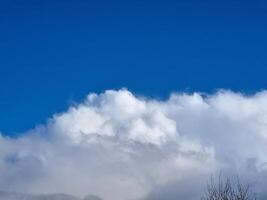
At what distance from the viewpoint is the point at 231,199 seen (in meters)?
69.5

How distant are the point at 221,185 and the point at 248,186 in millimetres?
3705

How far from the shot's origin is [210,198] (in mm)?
70000

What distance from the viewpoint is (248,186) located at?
223 feet

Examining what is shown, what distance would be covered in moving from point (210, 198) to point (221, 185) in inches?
80.6

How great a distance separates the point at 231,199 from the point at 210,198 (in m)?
2.40

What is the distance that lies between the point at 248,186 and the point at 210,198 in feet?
15.7

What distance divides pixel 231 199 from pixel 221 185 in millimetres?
2061

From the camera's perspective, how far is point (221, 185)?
7056cm

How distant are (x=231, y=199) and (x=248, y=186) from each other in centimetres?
282
